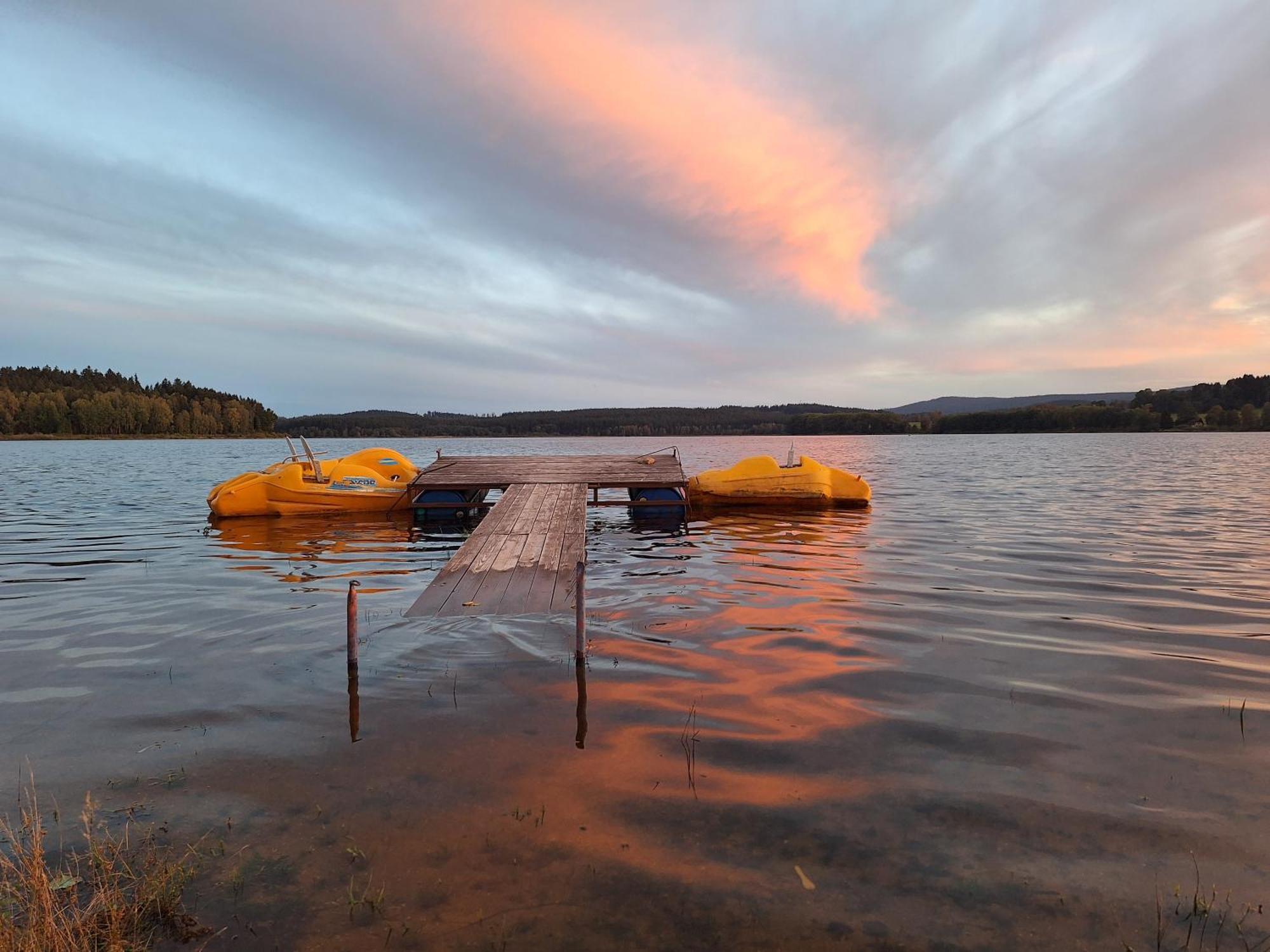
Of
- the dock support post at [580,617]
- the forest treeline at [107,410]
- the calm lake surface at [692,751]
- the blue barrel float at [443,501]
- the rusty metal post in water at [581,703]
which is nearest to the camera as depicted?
the calm lake surface at [692,751]

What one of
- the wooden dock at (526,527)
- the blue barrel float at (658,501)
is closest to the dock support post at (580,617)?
the wooden dock at (526,527)

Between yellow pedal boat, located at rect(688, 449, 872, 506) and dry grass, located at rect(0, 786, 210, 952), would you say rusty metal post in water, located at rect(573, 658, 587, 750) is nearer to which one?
dry grass, located at rect(0, 786, 210, 952)

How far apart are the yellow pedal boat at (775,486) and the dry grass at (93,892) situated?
1882 centimetres

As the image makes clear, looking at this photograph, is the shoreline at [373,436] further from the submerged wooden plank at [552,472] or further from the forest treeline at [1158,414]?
the submerged wooden plank at [552,472]

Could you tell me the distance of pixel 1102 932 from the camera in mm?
3520

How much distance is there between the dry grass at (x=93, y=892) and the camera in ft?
10.1

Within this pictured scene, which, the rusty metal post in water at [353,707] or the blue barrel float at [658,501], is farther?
the blue barrel float at [658,501]

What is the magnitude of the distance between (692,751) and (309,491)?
60.2 ft

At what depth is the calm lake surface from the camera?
3.72m

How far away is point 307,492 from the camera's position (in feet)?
67.2

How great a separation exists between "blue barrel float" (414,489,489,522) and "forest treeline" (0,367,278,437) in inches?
5352

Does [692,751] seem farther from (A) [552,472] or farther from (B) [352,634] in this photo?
(A) [552,472]

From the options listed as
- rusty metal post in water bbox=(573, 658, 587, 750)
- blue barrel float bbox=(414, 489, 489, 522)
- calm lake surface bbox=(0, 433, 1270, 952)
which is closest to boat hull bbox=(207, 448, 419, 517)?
blue barrel float bbox=(414, 489, 489, 522)

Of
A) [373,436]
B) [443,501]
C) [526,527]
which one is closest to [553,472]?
[443,501]
